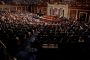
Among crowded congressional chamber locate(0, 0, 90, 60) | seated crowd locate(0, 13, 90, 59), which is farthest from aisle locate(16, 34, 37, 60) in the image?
seated crowd locate(0, 13, 90, 59)

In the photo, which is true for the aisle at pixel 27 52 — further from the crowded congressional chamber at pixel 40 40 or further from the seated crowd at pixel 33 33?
the seated crowd at pixel 33 33

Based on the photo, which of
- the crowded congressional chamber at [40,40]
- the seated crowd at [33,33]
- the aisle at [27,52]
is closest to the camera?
the aisle at [27,52]

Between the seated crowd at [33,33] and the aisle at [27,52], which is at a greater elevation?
the seated crowd at [33,33]

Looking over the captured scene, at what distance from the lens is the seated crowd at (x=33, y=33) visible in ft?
38.6

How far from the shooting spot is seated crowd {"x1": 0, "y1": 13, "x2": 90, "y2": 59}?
11767mm

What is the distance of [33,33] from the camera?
13.0 m

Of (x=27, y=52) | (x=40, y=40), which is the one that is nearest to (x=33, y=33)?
(x=40, y=40)

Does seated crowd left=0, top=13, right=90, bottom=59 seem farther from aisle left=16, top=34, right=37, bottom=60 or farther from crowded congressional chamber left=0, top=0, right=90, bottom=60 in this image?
aisle left=16, top=34, right=37, bottom=60

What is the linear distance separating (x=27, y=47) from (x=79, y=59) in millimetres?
2508

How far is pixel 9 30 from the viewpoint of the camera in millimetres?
12391

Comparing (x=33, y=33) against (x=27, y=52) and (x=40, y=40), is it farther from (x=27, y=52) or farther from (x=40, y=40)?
(x=27, y=52)

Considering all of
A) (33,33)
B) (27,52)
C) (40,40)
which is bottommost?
(27,52)

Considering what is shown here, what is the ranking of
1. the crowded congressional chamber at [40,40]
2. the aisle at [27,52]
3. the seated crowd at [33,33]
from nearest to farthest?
the aisle at [27,52] < the crowded congressional chamber at [40,40] < the seated crowd at [33,33]

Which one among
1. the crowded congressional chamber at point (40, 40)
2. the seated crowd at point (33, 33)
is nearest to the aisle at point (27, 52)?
the crowded congressional chamber at point (40, 40)
